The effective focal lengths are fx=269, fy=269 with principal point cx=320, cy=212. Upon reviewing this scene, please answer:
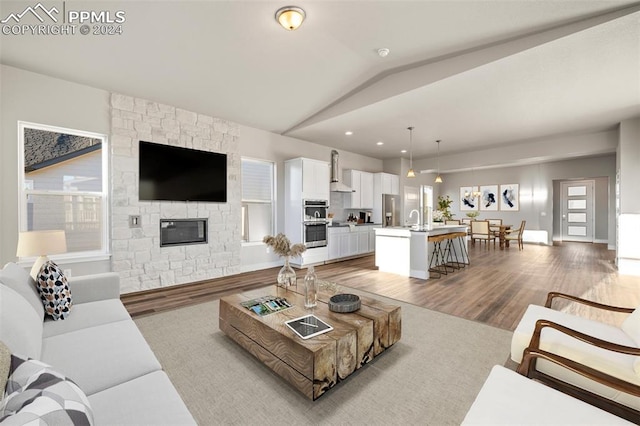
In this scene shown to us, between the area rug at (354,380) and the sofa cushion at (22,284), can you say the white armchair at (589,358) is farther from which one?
the sofa cushion at (22,284)

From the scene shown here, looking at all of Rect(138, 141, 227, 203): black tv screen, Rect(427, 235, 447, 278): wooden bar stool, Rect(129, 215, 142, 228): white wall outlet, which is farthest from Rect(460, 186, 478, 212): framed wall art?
Rect(129, 215, 142, 228): white wall outlet

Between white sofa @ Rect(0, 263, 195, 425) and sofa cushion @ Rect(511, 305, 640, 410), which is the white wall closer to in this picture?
sofa cushion @ Rect(511, 305, 640, 410)

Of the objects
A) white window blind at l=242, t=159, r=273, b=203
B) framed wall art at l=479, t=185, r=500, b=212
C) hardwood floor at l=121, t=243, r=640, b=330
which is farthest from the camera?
framed wall art at l=479, t=185, r=500, b=212

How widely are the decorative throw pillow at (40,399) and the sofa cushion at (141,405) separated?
0.31m

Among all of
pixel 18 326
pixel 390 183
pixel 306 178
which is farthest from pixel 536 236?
pixel 18 326

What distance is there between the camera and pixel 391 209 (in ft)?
27.9

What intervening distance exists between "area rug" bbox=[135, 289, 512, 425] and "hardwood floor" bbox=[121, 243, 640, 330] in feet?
2.24

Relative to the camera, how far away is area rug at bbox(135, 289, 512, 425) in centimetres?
166

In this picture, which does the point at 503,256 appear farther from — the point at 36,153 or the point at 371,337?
the point at 36,153

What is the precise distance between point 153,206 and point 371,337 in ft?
12.9

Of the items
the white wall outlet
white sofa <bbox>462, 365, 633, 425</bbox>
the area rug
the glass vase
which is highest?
the white wall outlet

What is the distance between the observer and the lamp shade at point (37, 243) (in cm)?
249

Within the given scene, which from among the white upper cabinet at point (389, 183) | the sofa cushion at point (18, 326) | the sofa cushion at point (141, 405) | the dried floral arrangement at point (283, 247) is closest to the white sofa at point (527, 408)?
the sofa cushion at point (141, 405)

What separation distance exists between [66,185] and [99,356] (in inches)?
132
